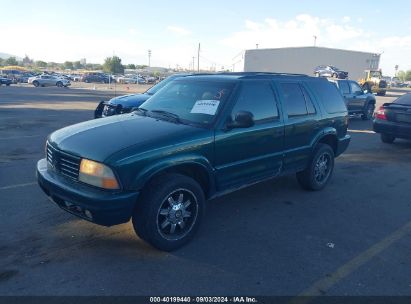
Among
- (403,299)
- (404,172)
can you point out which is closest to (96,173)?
(403,299)

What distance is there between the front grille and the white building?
65397mm

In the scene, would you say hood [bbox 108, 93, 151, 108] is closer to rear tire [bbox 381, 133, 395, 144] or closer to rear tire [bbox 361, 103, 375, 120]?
rear tire [bbox 381, 133, 395, 144]

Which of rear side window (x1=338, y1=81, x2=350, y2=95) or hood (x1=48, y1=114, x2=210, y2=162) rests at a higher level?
rear side window (x1=338, y1=81, x2=350, y2=95)

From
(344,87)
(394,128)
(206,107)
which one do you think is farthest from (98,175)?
(344,87)

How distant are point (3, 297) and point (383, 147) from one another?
31.9 feet

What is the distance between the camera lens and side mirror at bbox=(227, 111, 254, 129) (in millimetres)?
3889

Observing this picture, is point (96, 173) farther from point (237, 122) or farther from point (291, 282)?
point (291, 282)

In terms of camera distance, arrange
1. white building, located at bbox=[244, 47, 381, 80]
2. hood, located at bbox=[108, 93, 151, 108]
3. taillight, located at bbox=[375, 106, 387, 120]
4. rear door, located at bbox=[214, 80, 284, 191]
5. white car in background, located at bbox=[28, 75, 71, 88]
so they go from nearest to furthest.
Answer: rear door, located at bbox=[214, 80, 284, 191], hood, located at bbox=[108, 93, 151, 108], taillight, located at bbox=[375, 106, 387, 120], white car in background, located at bbox=[28, 75, 71, 88], white building, located at bbox=[244, 47, 381, 80]

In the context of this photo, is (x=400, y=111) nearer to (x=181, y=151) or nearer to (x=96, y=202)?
(x=181, y=151)

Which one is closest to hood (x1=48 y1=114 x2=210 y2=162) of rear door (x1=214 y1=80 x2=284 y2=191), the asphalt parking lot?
Answer: rear door (x1=214 y1=80 x2=284 y2=191)

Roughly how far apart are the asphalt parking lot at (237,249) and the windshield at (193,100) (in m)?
1.40

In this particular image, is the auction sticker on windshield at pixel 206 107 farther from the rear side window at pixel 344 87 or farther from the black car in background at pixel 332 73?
the black car in background at pixel 332 73

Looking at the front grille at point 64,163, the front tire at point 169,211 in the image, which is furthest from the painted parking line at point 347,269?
the front grille at point 64,163

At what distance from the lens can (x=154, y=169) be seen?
3.39 metres
